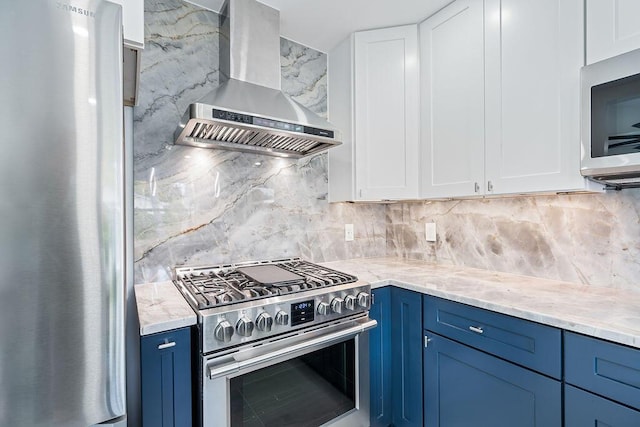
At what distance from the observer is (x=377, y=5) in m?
1.81

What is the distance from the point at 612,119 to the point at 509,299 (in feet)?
2.65

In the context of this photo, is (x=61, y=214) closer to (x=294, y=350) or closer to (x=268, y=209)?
(x=294, y=350)

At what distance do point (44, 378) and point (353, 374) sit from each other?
1.25 meters

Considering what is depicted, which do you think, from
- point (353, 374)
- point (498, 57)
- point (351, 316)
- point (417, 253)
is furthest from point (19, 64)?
point (417, 253)

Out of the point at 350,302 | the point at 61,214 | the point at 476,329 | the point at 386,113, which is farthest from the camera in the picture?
the point at 386,113

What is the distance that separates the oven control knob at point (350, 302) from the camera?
1482 millimetres

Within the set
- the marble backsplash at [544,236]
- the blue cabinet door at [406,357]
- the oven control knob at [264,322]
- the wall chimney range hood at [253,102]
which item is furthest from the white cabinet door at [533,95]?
the oven control knob at [264,322]

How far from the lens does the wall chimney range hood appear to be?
4.86 feet

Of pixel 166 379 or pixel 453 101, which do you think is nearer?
pixel 166 379

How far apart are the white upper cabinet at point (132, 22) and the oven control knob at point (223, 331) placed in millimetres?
1038

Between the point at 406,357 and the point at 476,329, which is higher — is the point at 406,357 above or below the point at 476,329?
below

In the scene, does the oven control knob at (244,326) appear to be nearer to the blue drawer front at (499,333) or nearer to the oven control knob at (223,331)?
the oven control knob at (223,331)

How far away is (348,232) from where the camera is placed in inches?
95.0

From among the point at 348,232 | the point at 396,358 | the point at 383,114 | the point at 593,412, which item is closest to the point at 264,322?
the point at 396,358
